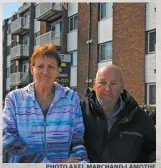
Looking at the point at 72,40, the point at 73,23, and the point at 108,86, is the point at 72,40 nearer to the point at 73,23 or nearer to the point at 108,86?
the point at 73,23

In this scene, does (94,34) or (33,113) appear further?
(94,34)

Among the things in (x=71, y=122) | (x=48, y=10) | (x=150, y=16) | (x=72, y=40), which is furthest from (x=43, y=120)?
(x=150, y=16)

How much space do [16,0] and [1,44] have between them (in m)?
0.35

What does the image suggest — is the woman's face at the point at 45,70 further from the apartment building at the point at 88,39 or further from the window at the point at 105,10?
the window at the point at 105,10

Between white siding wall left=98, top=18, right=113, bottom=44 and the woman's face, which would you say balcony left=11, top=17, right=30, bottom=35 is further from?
white siding wall left=98, top=18, right=113, bottom=44

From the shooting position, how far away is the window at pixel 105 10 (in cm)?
258

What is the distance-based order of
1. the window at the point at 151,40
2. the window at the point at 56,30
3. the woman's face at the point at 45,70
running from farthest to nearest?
1. the window at the point at 56,30
2. the window at the point at 151,40
3. the woman's face at the point at 45,70

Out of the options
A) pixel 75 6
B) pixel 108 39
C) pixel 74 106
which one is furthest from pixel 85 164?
pixel 75 6

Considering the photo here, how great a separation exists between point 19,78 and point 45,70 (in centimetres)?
23

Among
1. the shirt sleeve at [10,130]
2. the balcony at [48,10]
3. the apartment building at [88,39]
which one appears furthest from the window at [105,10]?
the shirt sleeve at [10,130]

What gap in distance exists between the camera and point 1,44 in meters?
2.43

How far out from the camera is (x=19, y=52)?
258 centimetres

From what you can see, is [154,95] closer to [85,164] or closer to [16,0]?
[85,164]

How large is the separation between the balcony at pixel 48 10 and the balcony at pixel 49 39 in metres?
0.14
